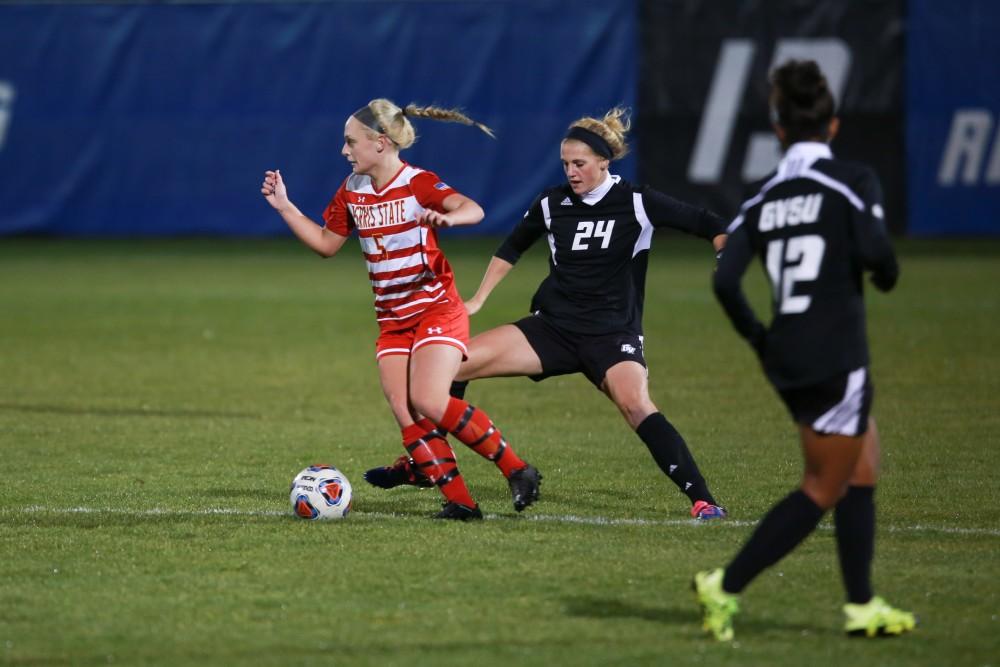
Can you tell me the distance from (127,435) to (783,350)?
553 centimetres

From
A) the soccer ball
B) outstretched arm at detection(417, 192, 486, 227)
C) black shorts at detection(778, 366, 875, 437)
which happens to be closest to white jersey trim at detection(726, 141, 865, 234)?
black shorts at detection(778, 366, 875, 437)

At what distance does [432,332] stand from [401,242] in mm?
417

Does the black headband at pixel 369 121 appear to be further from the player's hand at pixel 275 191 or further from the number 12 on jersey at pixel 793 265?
the number 12 on jersey at pixel 793 265

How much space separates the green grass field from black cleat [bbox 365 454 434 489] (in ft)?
0.24

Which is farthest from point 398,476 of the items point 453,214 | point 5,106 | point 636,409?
point 5,106

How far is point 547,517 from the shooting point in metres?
6.89

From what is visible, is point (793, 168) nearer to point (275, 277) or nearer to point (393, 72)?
point (275, 277)

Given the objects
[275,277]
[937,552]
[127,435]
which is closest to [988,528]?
[937,552]

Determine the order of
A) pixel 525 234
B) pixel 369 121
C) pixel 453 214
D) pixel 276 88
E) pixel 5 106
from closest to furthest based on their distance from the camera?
pixel 453 214 → pixel 369 121 → pixel 525 234 → pixel 276 88 → pixel 5 106

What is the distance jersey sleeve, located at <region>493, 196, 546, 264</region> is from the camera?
7.59 meters

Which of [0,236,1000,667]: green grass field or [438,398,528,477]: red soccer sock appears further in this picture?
[438,398,528,477]: red soccer sock

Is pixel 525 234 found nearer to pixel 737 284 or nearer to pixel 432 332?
pixel 432 332

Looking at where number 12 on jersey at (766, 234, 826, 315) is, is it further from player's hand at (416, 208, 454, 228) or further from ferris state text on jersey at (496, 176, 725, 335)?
ferris state text on jersey at (496, 176, 725, 335)

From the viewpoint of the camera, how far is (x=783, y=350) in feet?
16.0
